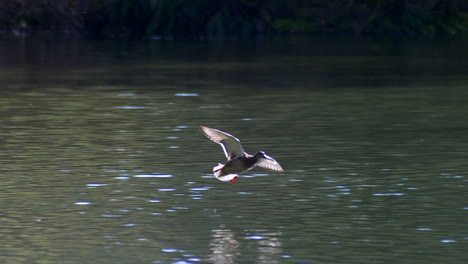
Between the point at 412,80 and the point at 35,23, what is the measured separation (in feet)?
135

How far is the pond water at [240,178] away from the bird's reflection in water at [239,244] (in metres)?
0.03

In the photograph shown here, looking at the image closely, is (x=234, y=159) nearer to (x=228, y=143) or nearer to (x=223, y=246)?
(x=228, y=143)

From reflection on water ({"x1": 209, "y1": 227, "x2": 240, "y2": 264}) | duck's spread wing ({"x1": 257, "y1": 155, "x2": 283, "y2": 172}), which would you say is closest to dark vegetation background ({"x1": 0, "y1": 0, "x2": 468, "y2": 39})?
duck's spread wing ({"x1": 257, "y1": 155, "x2": 283, "y2": 172})

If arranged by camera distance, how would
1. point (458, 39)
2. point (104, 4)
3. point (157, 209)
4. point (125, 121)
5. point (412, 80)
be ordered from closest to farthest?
1. point (157, 209)
2. point (125, 121)
3. point (412, 80)
4. point (458, 39)
5. point (104, 4)

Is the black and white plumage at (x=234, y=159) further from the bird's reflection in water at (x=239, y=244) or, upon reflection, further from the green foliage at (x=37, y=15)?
the green foliage at (x=37, y=15)

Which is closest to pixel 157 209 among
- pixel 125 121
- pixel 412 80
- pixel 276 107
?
pixel 125 121

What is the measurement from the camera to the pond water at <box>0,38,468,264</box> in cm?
1362

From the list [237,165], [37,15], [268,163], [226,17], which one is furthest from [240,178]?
[37,15]

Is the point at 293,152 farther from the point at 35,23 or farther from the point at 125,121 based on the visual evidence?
the point at 35,23

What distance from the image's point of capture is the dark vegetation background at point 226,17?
226 feet

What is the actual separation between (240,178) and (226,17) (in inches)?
2082

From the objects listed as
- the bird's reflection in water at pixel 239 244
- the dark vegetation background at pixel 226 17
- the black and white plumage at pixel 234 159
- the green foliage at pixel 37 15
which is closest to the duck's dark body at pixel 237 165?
the black and white plumage at pixel 234 159

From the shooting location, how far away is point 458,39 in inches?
2520

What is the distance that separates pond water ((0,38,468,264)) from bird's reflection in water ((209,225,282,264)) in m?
0.03
